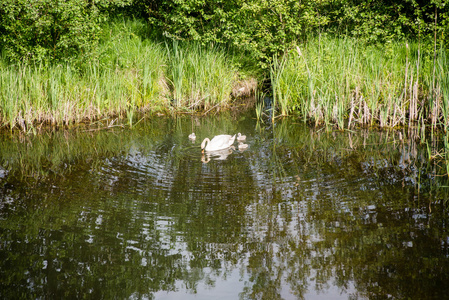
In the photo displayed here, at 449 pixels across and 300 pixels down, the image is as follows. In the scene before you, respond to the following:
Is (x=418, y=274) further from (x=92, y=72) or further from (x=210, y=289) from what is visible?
(x=92, y=72)

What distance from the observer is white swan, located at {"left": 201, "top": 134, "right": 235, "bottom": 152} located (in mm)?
8570

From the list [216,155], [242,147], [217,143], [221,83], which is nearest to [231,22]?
[221,83]

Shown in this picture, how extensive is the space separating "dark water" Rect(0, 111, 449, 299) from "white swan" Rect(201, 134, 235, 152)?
235 mm

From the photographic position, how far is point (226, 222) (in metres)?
5.45

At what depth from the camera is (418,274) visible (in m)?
4.26

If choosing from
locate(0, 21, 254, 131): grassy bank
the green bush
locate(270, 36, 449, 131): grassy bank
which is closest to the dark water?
locate(270, 36, 449, 131): grassy bank

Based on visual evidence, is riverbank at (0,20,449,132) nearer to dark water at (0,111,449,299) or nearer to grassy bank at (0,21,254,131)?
grassy bank at (0,21,254,131)

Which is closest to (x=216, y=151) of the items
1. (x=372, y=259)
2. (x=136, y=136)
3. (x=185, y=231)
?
(x=136, y=136)

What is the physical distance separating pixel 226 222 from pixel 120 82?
22.8 ft

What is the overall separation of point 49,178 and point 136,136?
9.64 ft

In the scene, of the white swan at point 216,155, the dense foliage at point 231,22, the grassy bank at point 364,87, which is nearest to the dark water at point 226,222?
the white swan at point 216,155

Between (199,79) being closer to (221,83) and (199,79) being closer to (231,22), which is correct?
(221,83)

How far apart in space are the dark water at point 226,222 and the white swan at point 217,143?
0.24 meters

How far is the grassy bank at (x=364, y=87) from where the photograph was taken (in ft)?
30.5
